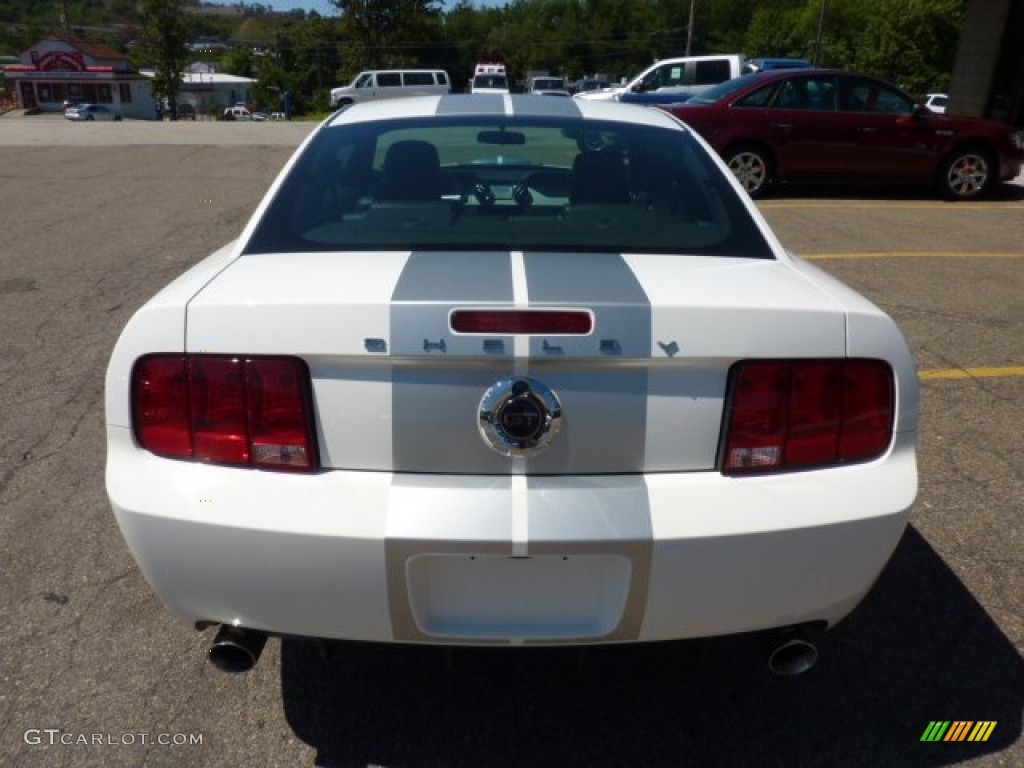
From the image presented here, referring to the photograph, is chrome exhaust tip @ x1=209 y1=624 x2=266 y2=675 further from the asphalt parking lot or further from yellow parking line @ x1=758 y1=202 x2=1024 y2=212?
yellow parking line @ x1=758 y1=202 x2=1024 y2=212

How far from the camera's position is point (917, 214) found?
9.88 meters

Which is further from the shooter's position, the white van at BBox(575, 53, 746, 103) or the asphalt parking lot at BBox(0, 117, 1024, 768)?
the white van at BBox(575, 53, 746, 103)

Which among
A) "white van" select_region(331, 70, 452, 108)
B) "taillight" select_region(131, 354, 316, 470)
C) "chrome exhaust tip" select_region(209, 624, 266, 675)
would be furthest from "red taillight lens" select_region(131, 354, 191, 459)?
"white van" select_region(331, 70, 452, 108)

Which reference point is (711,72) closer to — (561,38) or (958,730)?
(958,730)

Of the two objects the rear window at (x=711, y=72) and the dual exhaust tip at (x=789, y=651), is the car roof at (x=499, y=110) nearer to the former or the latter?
the dual exhaust tip at (x=789, y=651)

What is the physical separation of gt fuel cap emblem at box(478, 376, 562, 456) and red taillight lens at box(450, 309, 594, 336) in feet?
0.35

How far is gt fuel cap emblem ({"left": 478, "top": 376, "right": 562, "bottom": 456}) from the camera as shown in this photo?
175 centimetres

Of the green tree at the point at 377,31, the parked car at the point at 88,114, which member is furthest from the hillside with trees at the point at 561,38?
the parked car at the point at 88,114

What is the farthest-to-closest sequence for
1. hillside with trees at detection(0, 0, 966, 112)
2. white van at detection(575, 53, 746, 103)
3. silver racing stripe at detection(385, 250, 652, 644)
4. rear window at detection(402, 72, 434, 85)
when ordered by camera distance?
hillside with trees at detection(0, 0, 966, 112)
rear window at detection(402, 72, 434, 85)
white van at detection(575, 53, 746, 103)
silver racing stripe at detection(385, 250, 652, 644)

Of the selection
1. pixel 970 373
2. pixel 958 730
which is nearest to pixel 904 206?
pixel 970 373

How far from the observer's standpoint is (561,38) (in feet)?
319

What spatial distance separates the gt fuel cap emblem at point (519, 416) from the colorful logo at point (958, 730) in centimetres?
139

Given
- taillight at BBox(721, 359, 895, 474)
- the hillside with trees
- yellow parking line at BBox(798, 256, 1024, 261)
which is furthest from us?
the hillside with trees

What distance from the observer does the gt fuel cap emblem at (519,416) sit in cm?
175
